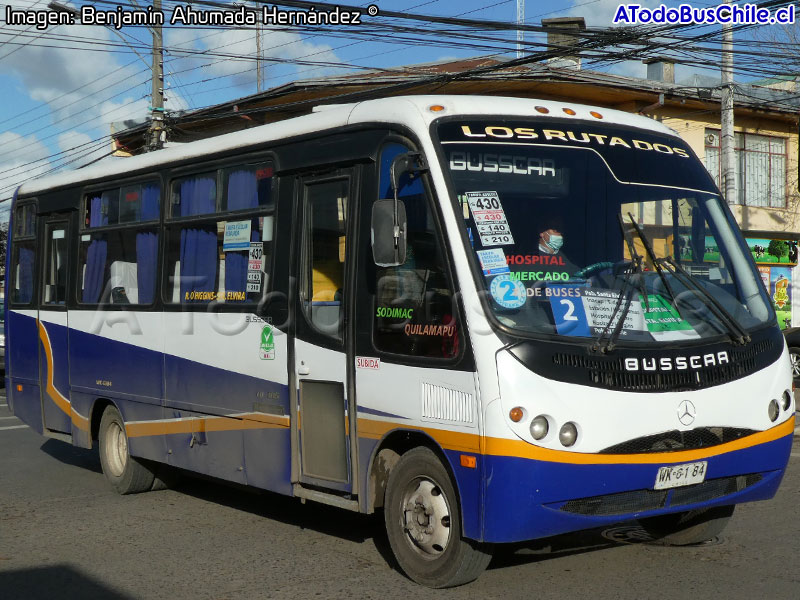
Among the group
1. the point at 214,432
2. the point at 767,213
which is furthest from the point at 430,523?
the point at 767,213

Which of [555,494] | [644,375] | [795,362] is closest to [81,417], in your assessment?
[555,494]

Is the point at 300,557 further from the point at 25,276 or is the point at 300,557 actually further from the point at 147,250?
the point at 25,276

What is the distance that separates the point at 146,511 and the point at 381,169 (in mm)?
4233

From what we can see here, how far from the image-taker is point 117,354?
9984 millimetres

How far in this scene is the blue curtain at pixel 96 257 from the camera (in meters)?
10.4

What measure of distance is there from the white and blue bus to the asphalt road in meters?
0.38

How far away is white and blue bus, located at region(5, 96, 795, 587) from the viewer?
5.82 metres

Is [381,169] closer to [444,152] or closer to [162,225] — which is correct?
[444,152]

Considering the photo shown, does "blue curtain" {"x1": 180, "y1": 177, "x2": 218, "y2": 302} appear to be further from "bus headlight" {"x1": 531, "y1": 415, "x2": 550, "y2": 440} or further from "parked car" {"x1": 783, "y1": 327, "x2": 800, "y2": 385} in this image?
"parked car" {"x1": 783, "y1": 327, "x2": 800, "y2": 385}

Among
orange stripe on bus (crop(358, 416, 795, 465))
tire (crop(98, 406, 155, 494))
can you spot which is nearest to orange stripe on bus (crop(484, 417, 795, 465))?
orange stripe on bus (crop(358, 416, 795, 465))

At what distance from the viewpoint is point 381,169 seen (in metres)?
6.84

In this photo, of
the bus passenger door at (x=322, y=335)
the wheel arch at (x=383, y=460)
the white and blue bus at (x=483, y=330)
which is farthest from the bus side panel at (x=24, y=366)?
the wheel arch at (x=383, y=460)

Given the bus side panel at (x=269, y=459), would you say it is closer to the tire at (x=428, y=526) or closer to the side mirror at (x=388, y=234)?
the tire at (x=428, y=526)

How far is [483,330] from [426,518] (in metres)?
1.28
